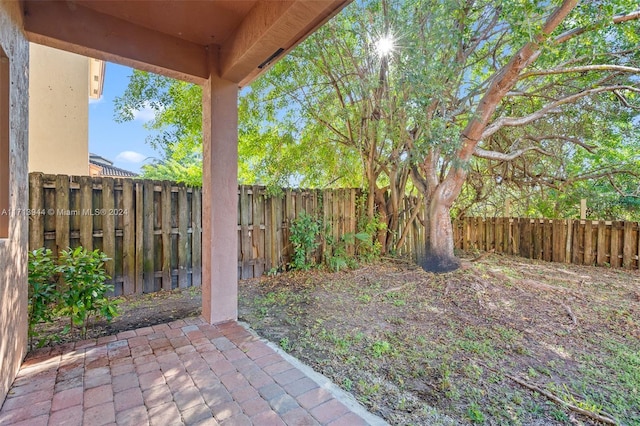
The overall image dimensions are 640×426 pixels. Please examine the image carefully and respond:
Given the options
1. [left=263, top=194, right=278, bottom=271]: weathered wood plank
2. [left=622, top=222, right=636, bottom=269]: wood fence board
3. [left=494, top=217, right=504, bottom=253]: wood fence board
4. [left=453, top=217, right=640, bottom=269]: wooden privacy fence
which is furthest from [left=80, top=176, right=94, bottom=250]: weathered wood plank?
[left=622, top=222, right=636, bottom=269]: wood fence board

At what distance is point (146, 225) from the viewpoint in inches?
161

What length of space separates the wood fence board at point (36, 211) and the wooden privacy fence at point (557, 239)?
8756 millimetres

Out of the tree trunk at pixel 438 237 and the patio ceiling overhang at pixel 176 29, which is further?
the tree trunk at pixel 438 237

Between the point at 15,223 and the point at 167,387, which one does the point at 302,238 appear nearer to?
the point at 167,387

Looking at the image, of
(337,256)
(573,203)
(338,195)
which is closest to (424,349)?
(337,256)

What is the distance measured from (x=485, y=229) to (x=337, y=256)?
4.99m

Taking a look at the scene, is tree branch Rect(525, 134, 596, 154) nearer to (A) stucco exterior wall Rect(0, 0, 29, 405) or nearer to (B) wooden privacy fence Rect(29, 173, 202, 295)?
(B) wooden privacy fence Rect(29, 173, 202, 295)

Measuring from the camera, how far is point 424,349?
2.63m

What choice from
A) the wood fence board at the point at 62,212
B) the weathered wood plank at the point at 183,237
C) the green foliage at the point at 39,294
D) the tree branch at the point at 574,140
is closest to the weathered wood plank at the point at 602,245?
the tree branch at the point at 574,140

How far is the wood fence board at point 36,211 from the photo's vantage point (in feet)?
10.9

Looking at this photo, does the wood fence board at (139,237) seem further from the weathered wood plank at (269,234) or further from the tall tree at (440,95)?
the weathered wood plank at (269,234)

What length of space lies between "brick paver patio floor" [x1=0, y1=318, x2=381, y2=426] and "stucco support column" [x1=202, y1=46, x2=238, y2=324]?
46 centimetres

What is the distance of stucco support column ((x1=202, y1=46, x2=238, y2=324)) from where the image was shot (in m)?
2.82

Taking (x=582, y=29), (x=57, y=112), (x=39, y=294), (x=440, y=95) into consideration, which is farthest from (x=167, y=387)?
(x=57, y=112)
